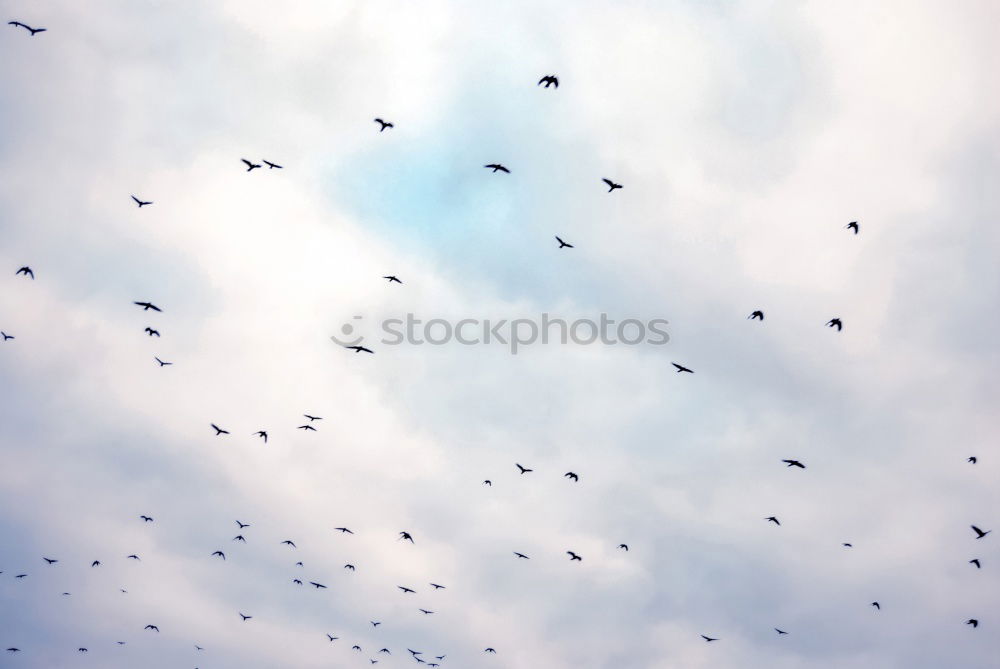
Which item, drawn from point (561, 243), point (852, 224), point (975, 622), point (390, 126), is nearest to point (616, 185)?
point (561, 243)

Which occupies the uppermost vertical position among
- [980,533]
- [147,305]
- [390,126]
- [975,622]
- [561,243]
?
[390,126]

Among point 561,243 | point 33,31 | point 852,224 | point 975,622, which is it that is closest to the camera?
point 33,31

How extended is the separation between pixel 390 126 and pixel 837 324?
5368 cm

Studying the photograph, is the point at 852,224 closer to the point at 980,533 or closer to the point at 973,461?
the point at 973,461

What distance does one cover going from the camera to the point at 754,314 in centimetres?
7775

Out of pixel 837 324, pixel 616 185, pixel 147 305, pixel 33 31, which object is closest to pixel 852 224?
pixel 837 324

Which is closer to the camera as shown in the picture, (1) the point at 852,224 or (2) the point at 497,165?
(2) the point at 497,165

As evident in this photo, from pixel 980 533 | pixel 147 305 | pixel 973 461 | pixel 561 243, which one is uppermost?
pixel 561 243

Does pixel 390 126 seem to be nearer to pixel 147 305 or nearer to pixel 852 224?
pixel 147 305

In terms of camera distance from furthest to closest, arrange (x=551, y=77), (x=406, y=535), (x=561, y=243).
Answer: (x=406, y=535), (x=561, y=243), (x=551, y=77)

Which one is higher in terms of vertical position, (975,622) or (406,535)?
(406,535)

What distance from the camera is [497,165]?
68.3m

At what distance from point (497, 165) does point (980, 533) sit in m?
66.6

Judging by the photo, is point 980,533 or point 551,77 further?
point 980,533
